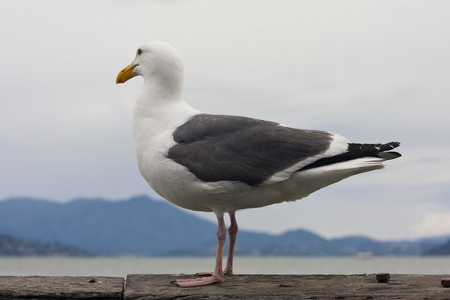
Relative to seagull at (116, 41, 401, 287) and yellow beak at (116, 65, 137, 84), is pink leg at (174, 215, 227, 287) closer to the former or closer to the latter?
seagull at (116, 41, 401, 287)

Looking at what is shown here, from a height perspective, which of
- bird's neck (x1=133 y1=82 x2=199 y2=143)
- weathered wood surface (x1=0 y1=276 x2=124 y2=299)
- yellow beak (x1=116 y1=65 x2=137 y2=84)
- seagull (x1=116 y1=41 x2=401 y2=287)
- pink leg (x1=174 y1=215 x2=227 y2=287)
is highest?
yellow beak (x1=116 y1=65 x2=137 y2=84)

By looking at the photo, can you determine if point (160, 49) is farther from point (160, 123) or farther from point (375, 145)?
point (375, 145)

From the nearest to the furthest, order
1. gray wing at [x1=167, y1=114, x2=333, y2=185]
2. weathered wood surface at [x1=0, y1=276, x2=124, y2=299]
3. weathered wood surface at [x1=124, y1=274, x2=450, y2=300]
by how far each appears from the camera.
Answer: weathered wood surface at [x1=124, y1=274, x2=450, y2=300] → weathered wood surface at [x1=0, y1=276, x2=124, y2=299] → gray wing at [x1=167, y1=114, x2=333, y2=185]

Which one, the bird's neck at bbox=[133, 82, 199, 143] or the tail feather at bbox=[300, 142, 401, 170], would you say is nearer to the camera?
the tail feather at bbox=[300, 142, 401, 170]

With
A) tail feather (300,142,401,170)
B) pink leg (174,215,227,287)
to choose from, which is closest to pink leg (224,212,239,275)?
pink leg (174,215,227,287)

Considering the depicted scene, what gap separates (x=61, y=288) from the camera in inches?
297

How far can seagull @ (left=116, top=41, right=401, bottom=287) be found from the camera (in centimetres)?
796

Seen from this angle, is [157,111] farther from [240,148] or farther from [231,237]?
[231,237]

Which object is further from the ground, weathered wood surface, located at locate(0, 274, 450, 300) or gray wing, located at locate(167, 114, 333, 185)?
gray wing, located at locate(167, 114, 333, 185)

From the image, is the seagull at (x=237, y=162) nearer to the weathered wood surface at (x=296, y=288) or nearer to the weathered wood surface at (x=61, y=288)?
the weathered wood surface at (x=296, y=288)

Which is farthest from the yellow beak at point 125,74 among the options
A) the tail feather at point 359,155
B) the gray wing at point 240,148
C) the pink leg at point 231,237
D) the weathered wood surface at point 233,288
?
the tail feather at point 359,155

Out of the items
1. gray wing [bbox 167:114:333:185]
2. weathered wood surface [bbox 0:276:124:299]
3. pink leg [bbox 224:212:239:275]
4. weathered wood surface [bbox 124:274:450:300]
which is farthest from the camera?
pink leg [bbox 224:212:239:275]

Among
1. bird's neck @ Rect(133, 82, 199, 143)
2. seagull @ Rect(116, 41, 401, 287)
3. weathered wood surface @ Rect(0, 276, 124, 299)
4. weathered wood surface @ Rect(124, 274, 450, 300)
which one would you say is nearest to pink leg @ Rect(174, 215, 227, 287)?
seagull @ Rect(116, 41, 401, 287)

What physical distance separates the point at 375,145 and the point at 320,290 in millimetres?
1737
